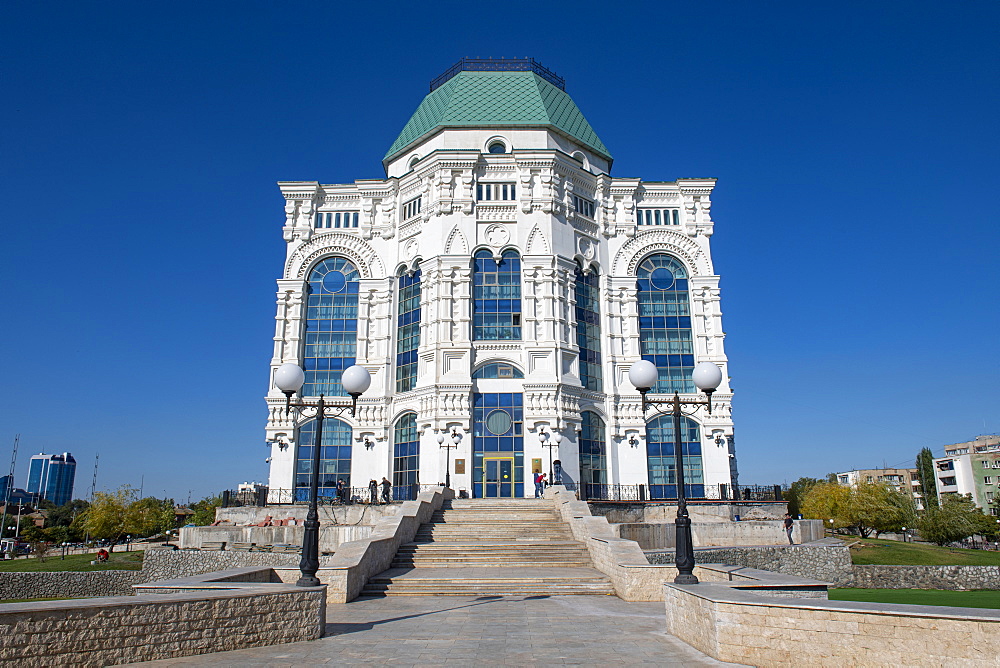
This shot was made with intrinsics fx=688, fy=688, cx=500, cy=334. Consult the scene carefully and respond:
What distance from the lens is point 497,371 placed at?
39531 mm

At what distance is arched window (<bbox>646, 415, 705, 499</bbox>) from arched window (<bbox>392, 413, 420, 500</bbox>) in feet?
45.3

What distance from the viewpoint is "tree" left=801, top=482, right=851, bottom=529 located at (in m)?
62.8

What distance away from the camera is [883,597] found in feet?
61.7

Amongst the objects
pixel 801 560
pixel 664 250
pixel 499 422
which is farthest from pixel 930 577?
pixel 664 250

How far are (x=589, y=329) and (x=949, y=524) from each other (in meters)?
34.8

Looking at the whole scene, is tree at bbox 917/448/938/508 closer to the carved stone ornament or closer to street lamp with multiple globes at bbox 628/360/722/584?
the carved stone ornament

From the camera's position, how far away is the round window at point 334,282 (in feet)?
148

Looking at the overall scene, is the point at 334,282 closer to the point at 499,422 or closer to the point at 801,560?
the point at 499,422

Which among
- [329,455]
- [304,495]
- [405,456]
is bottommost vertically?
[304,495]

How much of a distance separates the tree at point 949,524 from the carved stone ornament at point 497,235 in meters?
42.0

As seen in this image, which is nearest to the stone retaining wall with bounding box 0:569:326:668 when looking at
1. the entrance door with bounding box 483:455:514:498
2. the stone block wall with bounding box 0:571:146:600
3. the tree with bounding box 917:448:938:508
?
the entrance door with bounding box 483:455:514:498

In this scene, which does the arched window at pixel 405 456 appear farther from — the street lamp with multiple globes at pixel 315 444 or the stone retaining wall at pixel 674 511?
the street lamp with multiple globes at pixel 315 444

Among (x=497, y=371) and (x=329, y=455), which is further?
(x=329, y=455)

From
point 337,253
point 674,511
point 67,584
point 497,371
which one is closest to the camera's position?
point 674,511
